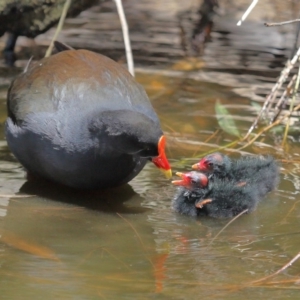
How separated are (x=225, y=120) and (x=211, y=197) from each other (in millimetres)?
1620

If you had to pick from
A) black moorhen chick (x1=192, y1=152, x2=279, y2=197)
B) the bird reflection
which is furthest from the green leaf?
the bird reflection

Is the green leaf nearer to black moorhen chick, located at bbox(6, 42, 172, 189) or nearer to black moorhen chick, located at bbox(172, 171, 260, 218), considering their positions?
black moorhen chick, located at bbox(6, 42, 172, 189)

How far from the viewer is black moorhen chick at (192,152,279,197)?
14.1ft

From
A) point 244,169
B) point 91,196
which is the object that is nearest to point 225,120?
point 244,169

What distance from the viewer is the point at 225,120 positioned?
571cm

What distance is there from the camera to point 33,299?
119 inches

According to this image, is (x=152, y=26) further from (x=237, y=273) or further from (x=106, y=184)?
(x=237, y=273)

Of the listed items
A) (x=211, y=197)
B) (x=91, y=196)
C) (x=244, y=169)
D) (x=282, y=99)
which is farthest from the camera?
(x=282, y=99)

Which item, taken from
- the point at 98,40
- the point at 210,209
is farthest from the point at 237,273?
the point at 98,40

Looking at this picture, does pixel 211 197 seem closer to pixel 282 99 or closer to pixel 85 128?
pixel 85 128

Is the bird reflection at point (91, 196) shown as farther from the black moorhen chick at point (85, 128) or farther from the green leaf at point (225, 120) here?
the green leaf at point (225, 120)

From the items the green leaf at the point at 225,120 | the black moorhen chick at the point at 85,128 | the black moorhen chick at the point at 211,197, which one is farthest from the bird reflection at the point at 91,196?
the green leaf at the point at 225,120

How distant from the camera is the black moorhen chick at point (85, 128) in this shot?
405cm

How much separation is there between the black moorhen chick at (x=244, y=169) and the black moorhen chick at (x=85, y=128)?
0.26m
